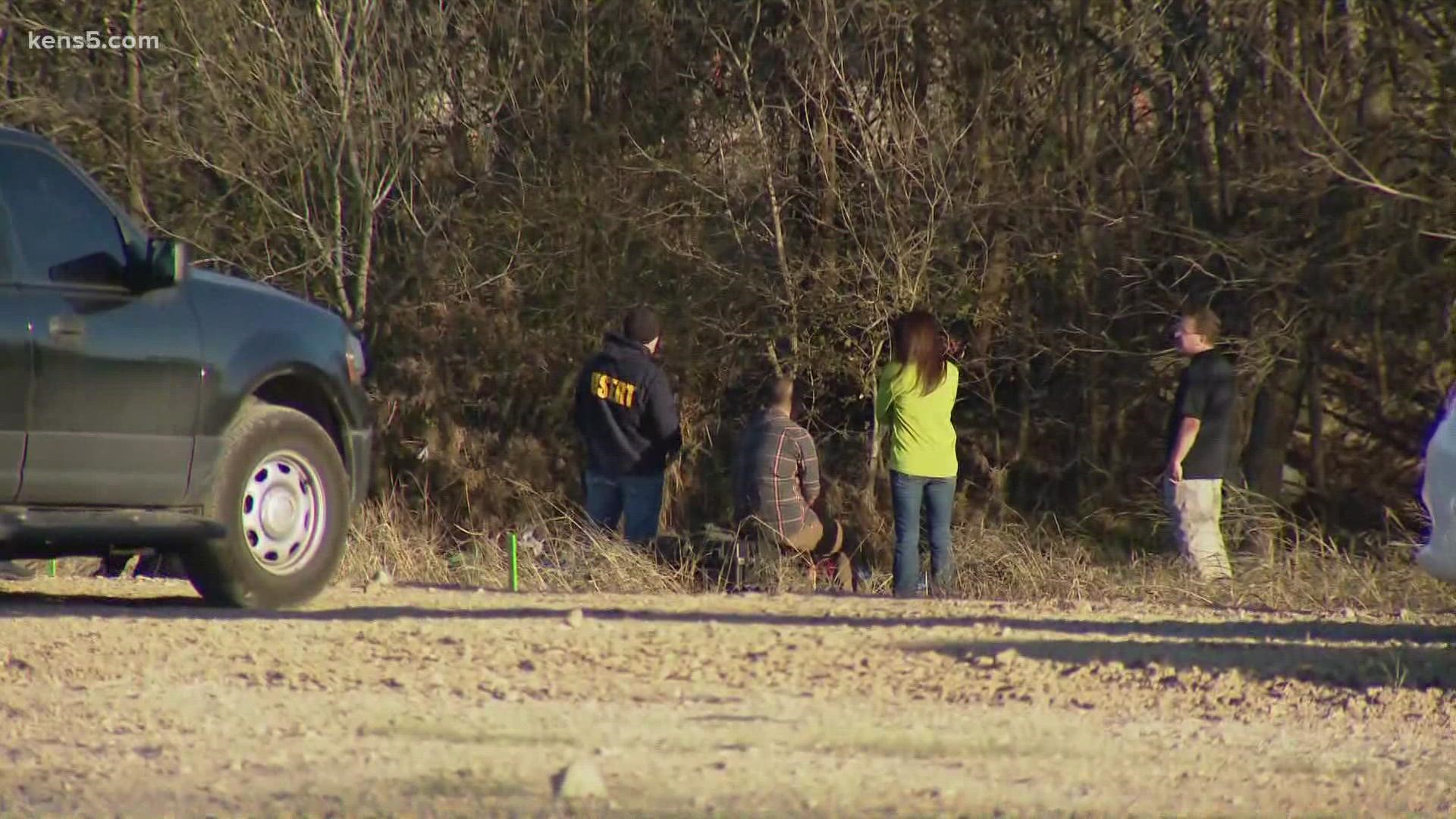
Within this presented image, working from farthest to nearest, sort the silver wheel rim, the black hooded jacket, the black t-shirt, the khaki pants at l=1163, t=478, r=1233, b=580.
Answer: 1. the black hooded jacket
2. the black t-shirt
3. the khaki pants at l=1163, t=478, r=1233, b=580
4. the silver wheel rim

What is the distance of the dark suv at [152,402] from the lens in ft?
24.8

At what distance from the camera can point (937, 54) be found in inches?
625

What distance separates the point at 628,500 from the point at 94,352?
4802 millimetres

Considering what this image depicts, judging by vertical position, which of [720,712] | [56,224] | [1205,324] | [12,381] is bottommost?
[720,712]

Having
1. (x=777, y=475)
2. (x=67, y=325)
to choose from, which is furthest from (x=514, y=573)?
(x=67, y=325)

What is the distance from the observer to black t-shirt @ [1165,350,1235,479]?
11.0 meters

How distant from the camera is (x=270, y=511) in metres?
8.38

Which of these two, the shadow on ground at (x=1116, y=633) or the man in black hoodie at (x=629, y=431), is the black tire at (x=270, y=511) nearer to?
the shadow on ground at (x=1116, y=633)

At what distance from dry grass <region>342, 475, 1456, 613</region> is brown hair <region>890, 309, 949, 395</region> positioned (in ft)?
3.50

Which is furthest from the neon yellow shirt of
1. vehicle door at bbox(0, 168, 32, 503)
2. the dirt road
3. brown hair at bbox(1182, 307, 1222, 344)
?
vehicle door at bbox(0, 168, 32, 503)

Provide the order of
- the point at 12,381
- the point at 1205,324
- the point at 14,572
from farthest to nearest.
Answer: the point at 1205,324 < the point at 14,572 < the point at 12,381

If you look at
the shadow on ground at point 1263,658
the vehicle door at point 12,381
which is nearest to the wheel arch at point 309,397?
the vehicle door at point 12,381

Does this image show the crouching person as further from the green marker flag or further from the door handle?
the door handle

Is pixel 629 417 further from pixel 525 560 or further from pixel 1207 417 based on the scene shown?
pixel 1207 417
